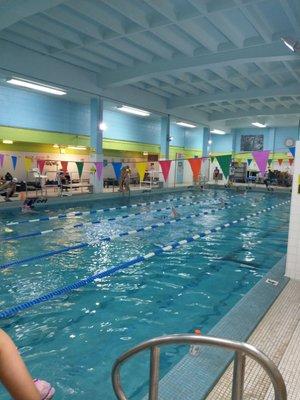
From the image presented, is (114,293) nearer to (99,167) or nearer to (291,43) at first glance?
(291,43)

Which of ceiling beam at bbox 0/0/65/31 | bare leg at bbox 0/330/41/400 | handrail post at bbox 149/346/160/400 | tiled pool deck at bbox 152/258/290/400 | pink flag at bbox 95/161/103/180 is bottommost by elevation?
tiled pool deck at bbox 152/258/290/400

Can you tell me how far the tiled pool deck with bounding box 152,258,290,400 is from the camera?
2348 mm

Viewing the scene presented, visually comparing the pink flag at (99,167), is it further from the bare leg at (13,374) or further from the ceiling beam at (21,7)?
the bare leg at (13,374)

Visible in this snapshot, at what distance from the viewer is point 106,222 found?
30.5ft

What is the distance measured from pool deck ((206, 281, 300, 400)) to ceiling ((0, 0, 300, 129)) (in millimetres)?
6100

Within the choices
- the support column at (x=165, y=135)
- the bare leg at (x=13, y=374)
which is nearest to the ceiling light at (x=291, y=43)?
the bare leg at (x=13, y=374)

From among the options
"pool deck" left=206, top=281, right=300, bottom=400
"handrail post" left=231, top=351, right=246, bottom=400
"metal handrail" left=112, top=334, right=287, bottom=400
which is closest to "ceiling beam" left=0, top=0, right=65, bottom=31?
"pool deck" left=206, top=281, right=300, bottom=400

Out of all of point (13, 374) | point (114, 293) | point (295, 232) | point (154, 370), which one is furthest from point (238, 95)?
point (13, 374)

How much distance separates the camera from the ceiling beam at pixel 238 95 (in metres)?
14.0

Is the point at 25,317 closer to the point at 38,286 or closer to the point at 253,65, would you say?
the point at 38,286

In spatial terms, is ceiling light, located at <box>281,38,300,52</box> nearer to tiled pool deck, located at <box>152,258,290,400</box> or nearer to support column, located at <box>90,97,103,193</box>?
tiled pool deck, located at <box>152,258,290,400</box>

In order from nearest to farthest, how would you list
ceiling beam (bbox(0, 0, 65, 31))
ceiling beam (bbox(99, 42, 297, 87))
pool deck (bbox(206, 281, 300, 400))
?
pool deck (bbox(206, 281, 300, 400)) → ceiling beam (bbox(0, 0, 65, 31)) → ceiling beam (bbox(99, 42, 297, 87))

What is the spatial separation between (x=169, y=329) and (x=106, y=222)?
5916mm

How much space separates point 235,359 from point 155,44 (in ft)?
33.6
